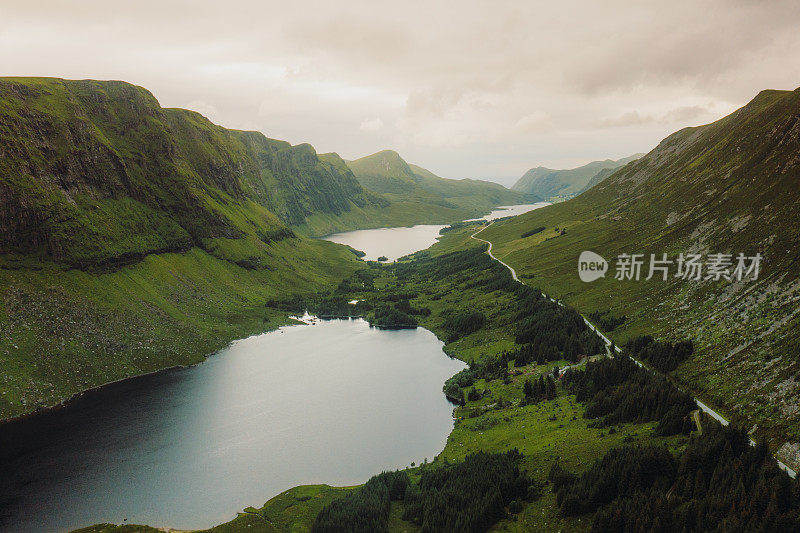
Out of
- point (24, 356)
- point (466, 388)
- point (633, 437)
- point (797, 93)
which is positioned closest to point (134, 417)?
point (24, 356)

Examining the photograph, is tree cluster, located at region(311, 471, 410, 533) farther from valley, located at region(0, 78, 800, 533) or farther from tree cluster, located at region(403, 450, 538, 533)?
tree cluster, located at region(403, 450, 538, 533)

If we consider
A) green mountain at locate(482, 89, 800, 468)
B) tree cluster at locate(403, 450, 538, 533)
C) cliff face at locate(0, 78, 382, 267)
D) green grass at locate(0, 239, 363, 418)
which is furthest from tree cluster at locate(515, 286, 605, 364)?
cliff face at locate(0, 78, 382, 267)

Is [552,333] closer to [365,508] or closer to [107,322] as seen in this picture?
[365,508]

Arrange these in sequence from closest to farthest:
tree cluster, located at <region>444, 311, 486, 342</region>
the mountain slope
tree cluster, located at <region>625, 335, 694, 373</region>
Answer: tree cluster, located at <region>625, 335, 694, 373</region>, the mountain slope, tree cluster, located at <region>444, 311, 486, 342</region>

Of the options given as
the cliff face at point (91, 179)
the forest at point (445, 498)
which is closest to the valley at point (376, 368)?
the forest at point (445, 498)

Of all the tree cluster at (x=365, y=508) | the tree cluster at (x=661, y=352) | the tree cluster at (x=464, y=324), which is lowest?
the tree cluster at (x=365, y=508)

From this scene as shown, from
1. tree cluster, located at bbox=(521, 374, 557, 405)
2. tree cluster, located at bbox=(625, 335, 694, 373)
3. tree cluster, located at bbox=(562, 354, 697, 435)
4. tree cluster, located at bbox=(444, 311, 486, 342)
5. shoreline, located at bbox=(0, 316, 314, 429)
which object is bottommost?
tree cluster, located at bbox=(521, 374, 557, 405)

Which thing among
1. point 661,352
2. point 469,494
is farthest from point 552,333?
point 469,494

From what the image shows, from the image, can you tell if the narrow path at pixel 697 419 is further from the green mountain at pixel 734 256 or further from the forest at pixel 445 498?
the forest at pixel 445 498
